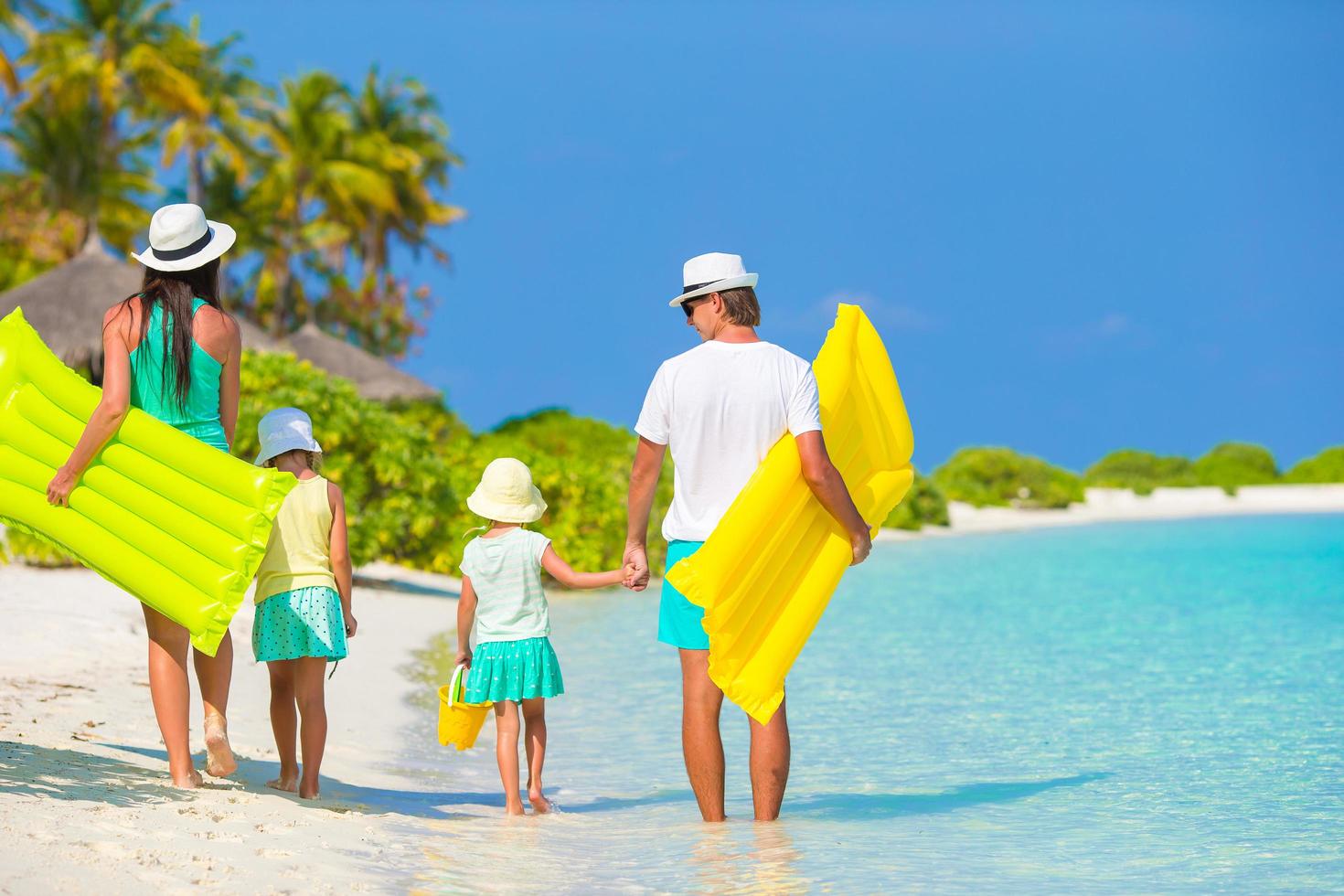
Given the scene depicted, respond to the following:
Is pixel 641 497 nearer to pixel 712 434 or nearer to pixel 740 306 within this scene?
pixel 712 434

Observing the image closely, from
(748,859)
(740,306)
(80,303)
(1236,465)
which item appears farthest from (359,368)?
(1236,465)

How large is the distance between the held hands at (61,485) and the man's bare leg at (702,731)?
7.32ft

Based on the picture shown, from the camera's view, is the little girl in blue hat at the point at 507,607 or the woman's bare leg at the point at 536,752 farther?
the woman's bare leg at the point at 536,752

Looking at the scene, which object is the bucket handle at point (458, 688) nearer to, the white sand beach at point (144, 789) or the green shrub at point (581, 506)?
the white sand beach at point (144, 789)

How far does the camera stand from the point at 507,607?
5480mm

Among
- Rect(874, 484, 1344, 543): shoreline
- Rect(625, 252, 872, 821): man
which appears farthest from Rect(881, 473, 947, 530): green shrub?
Rect(625, 252, 872, 821): man

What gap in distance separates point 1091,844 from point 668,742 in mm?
3115

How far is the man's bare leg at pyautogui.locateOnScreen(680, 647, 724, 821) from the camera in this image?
16.7ft

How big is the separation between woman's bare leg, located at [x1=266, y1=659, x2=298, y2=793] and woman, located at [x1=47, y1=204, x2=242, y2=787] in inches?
14.1

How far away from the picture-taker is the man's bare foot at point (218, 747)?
16.1ft

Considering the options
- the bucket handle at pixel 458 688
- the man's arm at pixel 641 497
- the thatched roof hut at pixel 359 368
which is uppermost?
the thatched roof hut at pixel 359 368

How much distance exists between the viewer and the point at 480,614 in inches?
218

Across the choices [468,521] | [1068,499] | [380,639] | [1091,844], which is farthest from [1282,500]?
[1091,844]

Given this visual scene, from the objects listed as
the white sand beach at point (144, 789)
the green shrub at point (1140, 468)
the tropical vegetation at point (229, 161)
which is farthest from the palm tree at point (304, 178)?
the green shrub at point (1140, 468)
